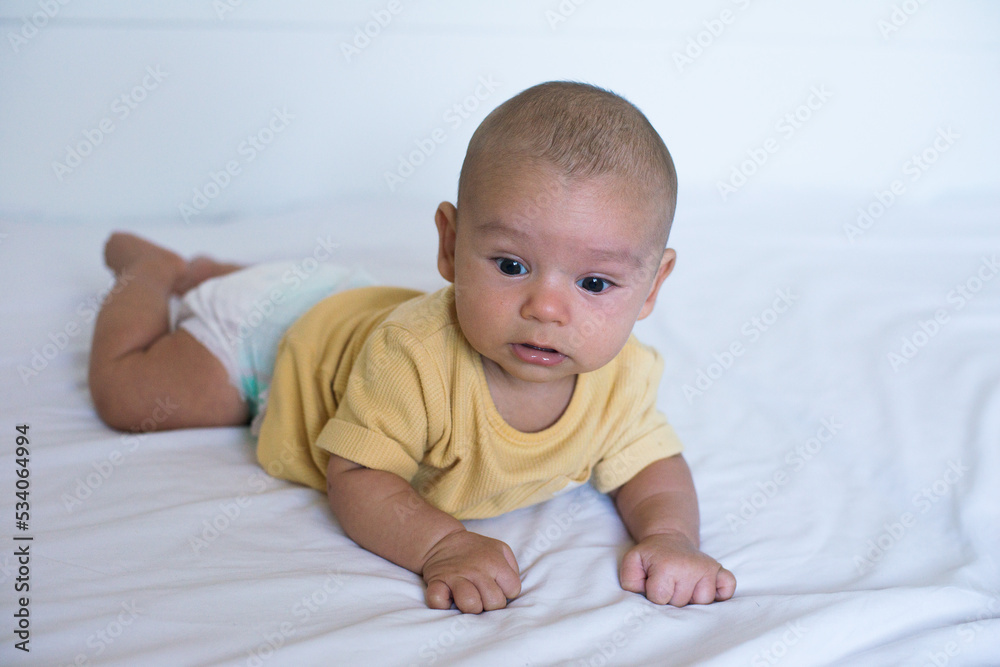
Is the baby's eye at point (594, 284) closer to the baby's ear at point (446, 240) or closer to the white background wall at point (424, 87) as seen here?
the baby's ear at point (446, 240)

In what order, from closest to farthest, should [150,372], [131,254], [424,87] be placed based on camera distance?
[150,372] < [131,254] < [424,87]

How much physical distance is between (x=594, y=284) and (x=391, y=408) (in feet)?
1.01

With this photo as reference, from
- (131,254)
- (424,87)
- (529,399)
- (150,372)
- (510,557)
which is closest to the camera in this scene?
(510,557)

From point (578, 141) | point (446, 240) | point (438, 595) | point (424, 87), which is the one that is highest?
point (424, 87)

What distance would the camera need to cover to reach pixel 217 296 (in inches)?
55.9

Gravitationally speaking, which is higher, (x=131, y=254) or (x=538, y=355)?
(x=538, y=355)

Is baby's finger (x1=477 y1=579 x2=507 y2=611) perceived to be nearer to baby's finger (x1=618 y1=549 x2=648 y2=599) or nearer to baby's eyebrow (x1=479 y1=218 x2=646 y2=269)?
baby's finger (x1=618 y1=549 x2=648 y2=599)

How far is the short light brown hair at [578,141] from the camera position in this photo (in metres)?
0.92

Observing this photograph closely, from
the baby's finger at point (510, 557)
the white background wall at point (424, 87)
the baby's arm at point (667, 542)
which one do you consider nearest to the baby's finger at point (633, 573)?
the baby's arm at point (667, 542)

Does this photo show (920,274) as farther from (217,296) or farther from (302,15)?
(302,15)

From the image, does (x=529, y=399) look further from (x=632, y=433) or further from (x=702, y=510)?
(x=702, y=510)

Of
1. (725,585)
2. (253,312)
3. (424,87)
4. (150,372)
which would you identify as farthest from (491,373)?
(424,87)

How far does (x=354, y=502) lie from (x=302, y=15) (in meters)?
1.60

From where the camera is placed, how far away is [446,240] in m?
1.07
